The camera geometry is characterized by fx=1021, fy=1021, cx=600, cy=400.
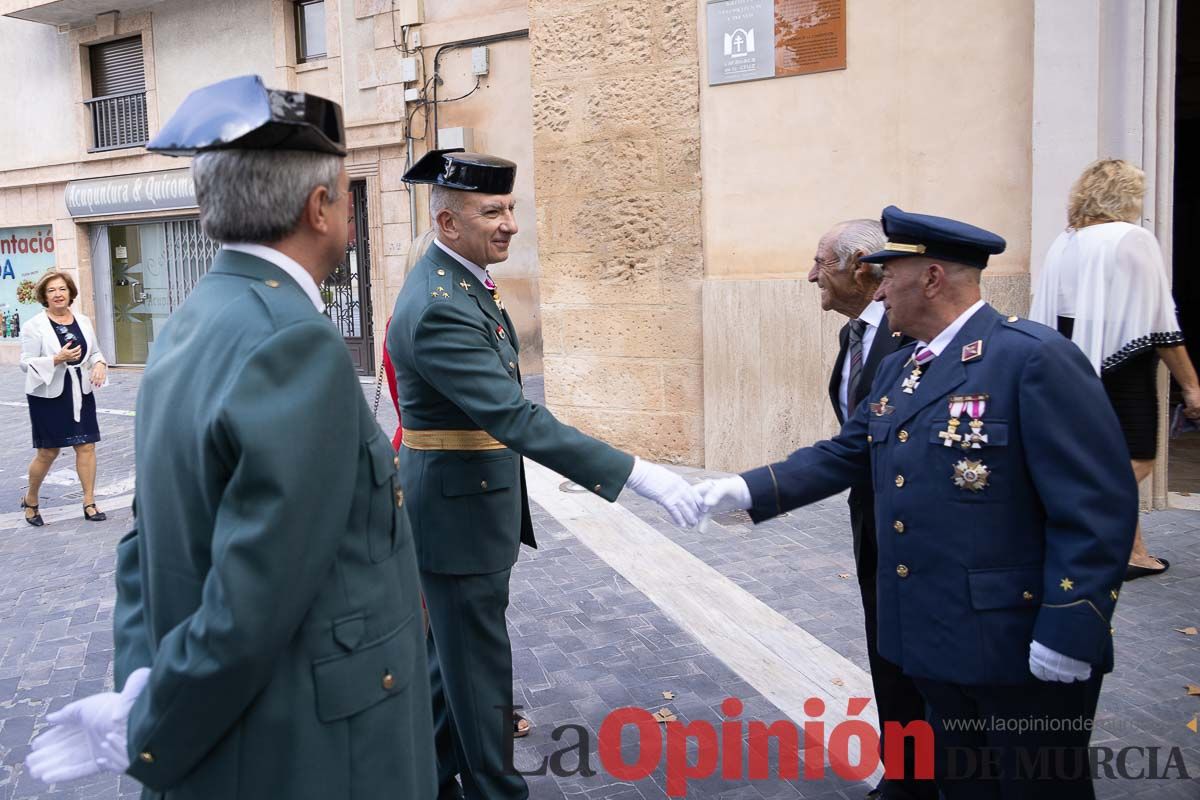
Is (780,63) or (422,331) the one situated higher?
(780,63)

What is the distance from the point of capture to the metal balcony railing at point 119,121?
17844 millimetres

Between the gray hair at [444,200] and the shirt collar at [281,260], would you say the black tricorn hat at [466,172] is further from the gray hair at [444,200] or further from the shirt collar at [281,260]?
the shirt collar at [281,260]

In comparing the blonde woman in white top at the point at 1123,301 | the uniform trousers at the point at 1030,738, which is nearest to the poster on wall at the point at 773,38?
the blonde woman in white top at the point at 1123,301

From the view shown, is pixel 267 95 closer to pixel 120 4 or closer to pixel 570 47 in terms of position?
pixel 570 47

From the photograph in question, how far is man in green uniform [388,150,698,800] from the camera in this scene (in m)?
2.88

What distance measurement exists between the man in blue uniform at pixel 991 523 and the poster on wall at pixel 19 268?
2031 centimetres

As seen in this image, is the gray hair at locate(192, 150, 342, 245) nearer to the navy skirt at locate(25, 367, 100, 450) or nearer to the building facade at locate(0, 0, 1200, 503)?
the building facade at locate(0, 0, 1200, 503)

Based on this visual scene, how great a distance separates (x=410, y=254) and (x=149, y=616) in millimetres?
2673

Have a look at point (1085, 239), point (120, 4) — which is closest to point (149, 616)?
point (1085, 239)

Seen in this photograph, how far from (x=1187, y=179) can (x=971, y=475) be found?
41.1 feet

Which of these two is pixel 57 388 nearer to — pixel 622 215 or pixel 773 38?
pixel 622 215

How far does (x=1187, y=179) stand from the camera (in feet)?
41.4

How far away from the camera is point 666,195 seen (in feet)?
26.1

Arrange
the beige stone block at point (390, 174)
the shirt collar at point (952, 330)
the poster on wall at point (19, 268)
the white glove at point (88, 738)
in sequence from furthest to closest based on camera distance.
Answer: the poster on wall at point (19, 268)
the beige stone block at point (390, 174)
the shirt collar at point (952, 330)
the white glove at point (88, 738)
